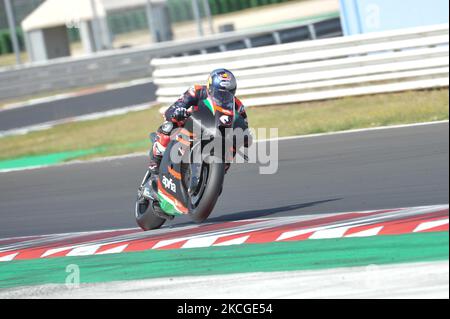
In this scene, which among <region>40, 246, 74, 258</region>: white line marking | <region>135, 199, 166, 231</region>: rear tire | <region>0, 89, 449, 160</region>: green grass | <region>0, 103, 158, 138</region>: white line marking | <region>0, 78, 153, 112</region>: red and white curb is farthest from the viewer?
<region>0, 78, 153, 112</region>: red and white curb

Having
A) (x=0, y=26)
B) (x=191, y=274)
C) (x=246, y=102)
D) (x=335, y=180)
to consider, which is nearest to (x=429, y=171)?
(x=335, y=180)

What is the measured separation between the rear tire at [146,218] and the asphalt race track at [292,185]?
379 millimetres

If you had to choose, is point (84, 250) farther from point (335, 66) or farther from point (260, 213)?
point (335, 66)

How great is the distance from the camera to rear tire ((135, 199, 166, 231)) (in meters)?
8.65

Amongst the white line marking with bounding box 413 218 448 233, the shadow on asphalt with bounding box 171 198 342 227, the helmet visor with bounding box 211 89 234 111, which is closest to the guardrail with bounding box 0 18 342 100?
the shadow on asphalt with bounding box 171 198 342 227

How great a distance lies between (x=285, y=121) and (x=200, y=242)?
7790 millimetres

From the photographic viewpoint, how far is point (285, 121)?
1530 cm

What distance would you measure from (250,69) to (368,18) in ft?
9.60

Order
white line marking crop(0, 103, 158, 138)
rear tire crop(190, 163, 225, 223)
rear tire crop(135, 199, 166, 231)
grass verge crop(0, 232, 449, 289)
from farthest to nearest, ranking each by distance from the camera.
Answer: white line marking crop(0, 103, 158, 138) → rear tire crop(135, 199, 166, 231) → rear tire crop(190, 163, 225, 223) → grass verge crop(0, 232, 449, 289)

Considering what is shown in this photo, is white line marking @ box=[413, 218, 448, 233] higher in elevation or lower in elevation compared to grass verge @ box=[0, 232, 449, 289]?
higher

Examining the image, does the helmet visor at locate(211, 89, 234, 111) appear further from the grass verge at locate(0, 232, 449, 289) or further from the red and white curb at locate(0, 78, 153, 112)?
the red and white curb at locate(0, 78, 153, 112)

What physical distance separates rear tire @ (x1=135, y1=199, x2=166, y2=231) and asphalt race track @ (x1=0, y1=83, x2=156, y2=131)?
1378cm

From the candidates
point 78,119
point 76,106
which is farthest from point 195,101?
point 76,106

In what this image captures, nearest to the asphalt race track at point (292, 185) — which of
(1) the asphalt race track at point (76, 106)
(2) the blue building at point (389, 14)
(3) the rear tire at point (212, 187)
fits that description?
(3) the rear tire at point (212, 187)
